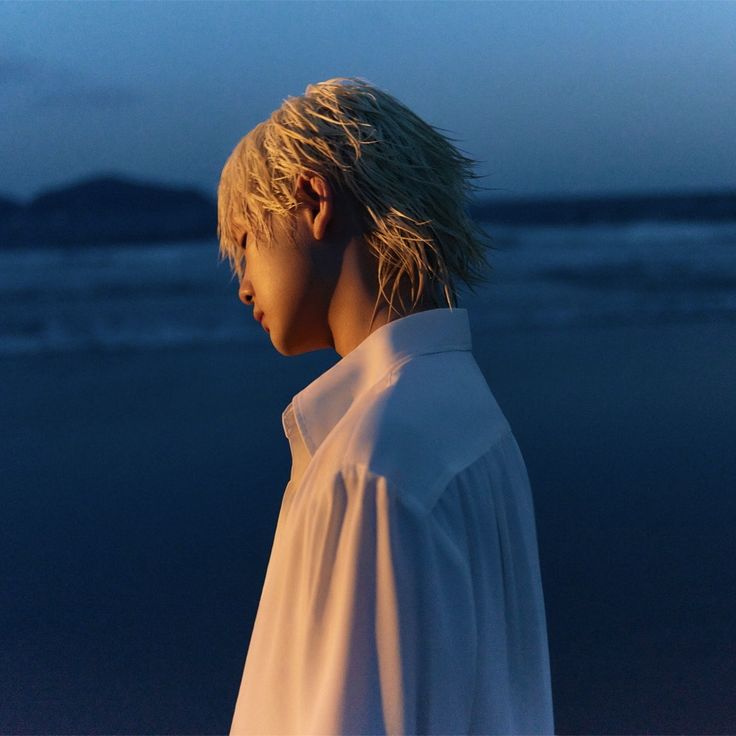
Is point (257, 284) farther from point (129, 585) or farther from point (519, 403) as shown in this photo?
point (519, 403)

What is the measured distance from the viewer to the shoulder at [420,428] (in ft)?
2.36

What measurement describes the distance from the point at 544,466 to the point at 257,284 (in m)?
3.01

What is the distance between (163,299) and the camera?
25.1 feet

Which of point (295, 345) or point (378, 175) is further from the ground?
point (378, 175)

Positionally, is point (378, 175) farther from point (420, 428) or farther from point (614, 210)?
point (614, 210)

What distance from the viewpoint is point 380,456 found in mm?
717

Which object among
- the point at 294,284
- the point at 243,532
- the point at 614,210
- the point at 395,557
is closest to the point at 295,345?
the point at 294,284

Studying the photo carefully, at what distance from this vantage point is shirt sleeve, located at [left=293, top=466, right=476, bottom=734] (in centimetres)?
71

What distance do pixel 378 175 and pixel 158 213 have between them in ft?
40.5

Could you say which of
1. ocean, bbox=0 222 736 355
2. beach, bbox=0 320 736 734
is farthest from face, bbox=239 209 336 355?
ocean, bbox=0 222 736 355

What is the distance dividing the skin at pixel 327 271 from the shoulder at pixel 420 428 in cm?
9

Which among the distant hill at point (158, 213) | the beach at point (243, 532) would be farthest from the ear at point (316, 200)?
the distant hill at point (158, 213)

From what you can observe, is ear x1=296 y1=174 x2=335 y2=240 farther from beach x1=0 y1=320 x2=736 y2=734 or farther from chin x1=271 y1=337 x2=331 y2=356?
beach x1=0 y1=320 x2=736 y2=734

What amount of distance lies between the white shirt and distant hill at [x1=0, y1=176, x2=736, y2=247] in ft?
33.0
